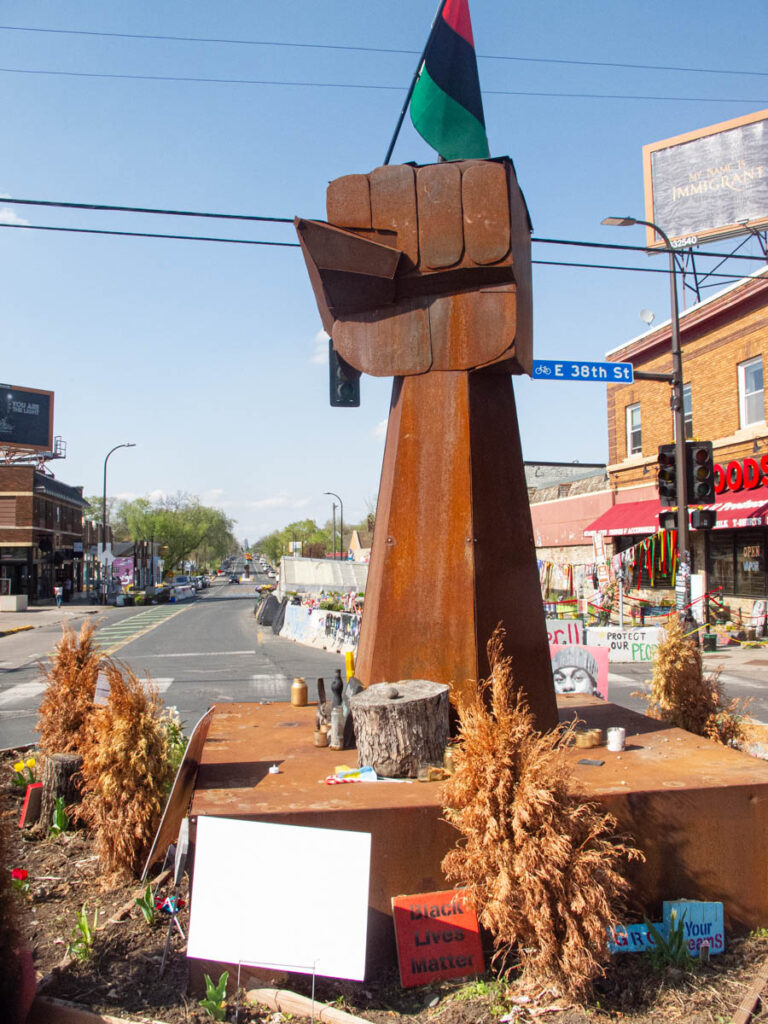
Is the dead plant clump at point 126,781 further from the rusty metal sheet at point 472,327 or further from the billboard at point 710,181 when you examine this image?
the billboard at point 710,181

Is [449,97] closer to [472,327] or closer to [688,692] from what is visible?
[472,327]

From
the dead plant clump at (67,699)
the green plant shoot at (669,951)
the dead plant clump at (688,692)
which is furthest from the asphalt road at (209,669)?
the green plant shoot at (669,951)

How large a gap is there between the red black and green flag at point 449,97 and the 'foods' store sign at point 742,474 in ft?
48.2

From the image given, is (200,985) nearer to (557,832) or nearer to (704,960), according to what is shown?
(557,832)

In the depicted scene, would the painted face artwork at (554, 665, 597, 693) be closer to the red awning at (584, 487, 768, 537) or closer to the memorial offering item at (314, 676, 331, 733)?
the memorial offering item at (314, 676, 331, 733)

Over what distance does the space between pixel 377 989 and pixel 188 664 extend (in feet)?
49.0

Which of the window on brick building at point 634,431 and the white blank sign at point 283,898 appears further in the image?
the window on brick building at point 634,431

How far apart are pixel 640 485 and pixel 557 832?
23.8 metres

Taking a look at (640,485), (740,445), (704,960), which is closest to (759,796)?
(704,960)

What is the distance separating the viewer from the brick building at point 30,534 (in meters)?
51.7

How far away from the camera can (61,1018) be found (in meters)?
3.50

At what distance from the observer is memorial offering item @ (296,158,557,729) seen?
5801 millimetres

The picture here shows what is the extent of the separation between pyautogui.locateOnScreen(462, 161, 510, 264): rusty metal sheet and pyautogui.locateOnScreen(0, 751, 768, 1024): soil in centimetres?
471

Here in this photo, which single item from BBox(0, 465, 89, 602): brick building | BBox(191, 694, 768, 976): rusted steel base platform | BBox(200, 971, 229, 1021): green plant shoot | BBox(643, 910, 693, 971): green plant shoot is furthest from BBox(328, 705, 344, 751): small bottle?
BBox(0, 465, 89, 602): brick building
